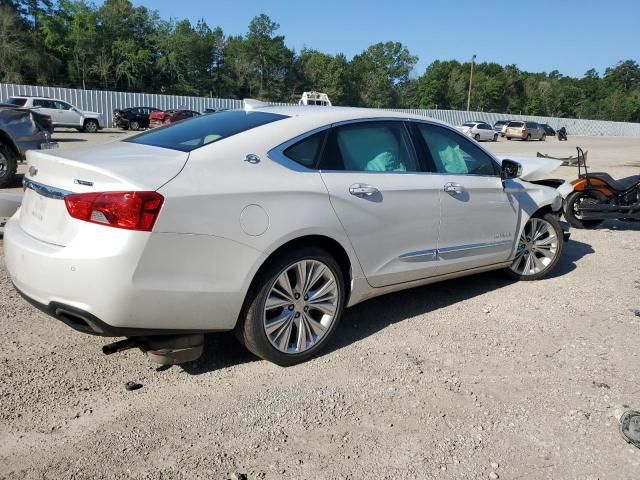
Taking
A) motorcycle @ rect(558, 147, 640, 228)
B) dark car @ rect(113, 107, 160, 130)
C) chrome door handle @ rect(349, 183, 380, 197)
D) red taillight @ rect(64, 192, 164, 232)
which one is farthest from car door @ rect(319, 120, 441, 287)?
dark car @ rect(113, 107, 160, 130)

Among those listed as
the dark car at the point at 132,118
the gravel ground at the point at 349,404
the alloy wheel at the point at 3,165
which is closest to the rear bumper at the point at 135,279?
the gravel ground at the point at 349,404

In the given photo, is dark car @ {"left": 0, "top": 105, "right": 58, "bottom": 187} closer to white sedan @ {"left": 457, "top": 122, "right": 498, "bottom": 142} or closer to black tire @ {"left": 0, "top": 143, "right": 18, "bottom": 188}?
black tire @ {"left": 0, "top": 143, "right": 18, "bottom": 188}

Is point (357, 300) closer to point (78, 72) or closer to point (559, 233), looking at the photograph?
point (559, 233)

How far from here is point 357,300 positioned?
4.02m

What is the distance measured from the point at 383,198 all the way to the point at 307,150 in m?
0.68

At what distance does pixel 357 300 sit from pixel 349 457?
141 centimetres

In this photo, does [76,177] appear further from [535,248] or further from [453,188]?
[535,248]

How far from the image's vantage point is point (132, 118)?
1379 inches

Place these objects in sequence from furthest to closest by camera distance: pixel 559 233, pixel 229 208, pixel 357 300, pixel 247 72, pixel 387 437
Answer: pixel 247 72 < pixel 559 233 < pixel 357 300 < pixel 229 208 < pixel 387 437

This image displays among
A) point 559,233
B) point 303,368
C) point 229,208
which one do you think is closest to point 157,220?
point 229,208

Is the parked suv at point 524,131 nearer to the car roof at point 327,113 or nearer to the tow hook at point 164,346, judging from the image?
the car roof at point 327,113

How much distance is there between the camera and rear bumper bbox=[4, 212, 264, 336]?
2842mm

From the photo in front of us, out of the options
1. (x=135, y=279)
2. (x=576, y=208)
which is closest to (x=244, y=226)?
(x=135, y=279)

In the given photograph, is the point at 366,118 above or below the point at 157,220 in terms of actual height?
above
